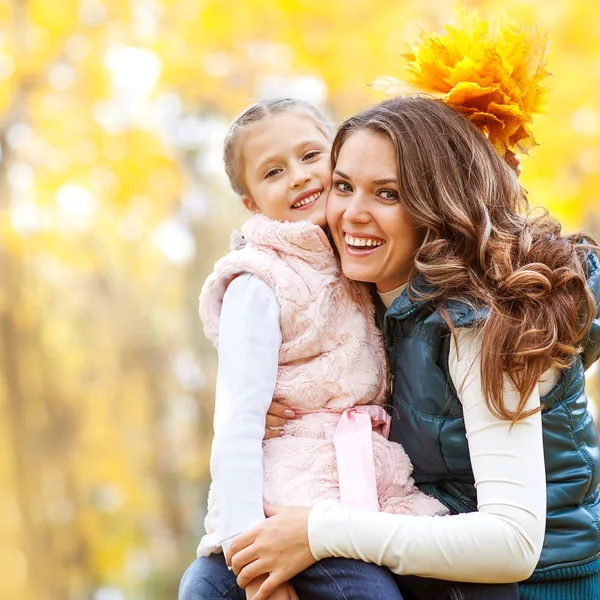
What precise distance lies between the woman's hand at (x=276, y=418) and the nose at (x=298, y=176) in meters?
0.58

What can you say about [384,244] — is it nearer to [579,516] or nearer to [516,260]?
[516,260]

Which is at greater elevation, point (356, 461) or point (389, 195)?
point (389, 195)

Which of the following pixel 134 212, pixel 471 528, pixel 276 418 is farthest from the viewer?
pixel 134 212

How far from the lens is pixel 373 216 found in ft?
6.47

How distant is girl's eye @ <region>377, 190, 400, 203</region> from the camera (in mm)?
1975

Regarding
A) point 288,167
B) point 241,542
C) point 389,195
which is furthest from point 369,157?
point 241,542

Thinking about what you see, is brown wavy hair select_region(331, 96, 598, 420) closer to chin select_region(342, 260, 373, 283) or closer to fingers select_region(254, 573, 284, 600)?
chin select_region(342, 260, 373, 283)

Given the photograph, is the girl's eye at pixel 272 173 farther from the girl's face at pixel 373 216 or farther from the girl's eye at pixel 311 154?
the girl's face at pixel 373 216

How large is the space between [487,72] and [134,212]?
6522mm

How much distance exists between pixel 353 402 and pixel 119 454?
9.22m

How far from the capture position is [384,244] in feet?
6.53

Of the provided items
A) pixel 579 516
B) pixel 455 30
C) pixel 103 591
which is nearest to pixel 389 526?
pixel 579 516

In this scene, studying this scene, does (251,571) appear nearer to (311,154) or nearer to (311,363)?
(311,363)

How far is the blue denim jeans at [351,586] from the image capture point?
1.72 meters
